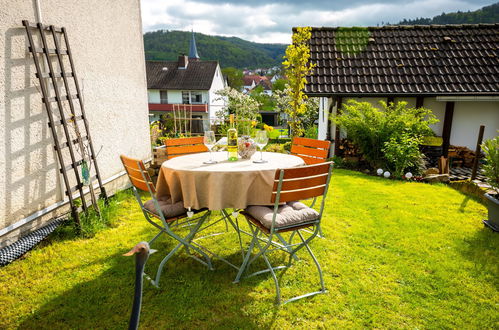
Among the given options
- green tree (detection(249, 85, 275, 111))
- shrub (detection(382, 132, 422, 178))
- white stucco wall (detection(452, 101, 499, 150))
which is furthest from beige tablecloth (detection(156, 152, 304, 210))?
green tree (detection(249, 85, 275, 111))

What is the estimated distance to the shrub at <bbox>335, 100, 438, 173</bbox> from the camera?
6918 millimetres

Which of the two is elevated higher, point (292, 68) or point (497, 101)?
point (292, 68)

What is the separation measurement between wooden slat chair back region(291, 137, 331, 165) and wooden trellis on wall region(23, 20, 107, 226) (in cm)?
284

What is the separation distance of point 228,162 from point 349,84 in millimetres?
7137

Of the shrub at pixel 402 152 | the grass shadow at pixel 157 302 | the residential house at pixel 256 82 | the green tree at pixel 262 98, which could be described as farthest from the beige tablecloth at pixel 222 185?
the residential house at pixel 256 82

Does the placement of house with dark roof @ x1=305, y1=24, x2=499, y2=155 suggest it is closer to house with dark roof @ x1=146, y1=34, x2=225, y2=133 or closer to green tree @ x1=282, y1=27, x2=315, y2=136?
green tree @ x1=282, y1=27, x2=315, y2=136

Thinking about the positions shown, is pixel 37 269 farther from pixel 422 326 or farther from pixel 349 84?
pixel 349 84

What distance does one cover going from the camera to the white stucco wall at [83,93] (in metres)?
3.39

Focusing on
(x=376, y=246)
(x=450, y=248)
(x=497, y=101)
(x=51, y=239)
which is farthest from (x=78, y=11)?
(x=497, y=101)

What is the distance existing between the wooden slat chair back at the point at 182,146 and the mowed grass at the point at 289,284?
3.60 ft

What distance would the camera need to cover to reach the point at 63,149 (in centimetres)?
427

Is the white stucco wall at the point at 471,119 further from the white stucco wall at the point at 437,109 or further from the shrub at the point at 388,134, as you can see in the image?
the shrub at the point at 388,134

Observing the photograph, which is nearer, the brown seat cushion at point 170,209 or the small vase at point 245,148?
the brown seat cushion at point 170,209

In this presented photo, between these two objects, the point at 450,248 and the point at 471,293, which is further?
the point at 450,248
